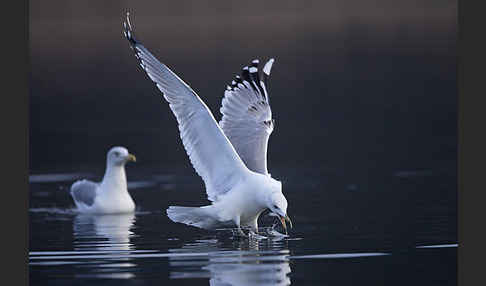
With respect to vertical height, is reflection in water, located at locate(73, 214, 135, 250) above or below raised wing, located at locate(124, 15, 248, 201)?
below

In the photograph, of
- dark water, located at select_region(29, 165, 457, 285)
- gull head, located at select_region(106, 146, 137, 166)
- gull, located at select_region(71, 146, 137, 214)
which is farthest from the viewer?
gull head, located at select_region(106, 146, 137, 166)

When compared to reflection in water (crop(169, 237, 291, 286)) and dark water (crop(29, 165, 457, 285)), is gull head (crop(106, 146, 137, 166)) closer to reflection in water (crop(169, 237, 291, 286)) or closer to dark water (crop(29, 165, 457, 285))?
dark water (crop(29, 165, 457, 285))

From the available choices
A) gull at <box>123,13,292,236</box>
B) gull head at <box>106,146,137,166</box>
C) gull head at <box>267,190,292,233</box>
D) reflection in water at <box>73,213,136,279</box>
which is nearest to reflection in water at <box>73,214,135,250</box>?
reflection in water at <box>73,213,136,279</box>

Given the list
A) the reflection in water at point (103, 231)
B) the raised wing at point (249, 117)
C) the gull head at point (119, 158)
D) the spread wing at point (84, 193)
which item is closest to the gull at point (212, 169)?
the raised wing at point (249, 117)

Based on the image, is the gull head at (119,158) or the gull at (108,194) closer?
the gull at (108,194)

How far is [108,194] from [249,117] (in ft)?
7.77

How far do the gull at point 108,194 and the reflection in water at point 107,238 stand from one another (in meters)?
0.11

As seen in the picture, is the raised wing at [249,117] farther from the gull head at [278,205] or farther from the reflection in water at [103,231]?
the reflection in water at [103,231]

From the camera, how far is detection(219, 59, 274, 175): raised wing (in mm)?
11445

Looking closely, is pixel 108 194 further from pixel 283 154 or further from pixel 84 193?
pixel 283 154

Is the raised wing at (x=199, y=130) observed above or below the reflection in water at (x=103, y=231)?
above

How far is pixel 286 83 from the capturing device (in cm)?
2497

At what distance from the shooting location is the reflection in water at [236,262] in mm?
9016

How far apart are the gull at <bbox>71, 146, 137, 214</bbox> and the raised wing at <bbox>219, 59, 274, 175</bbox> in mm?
1920
